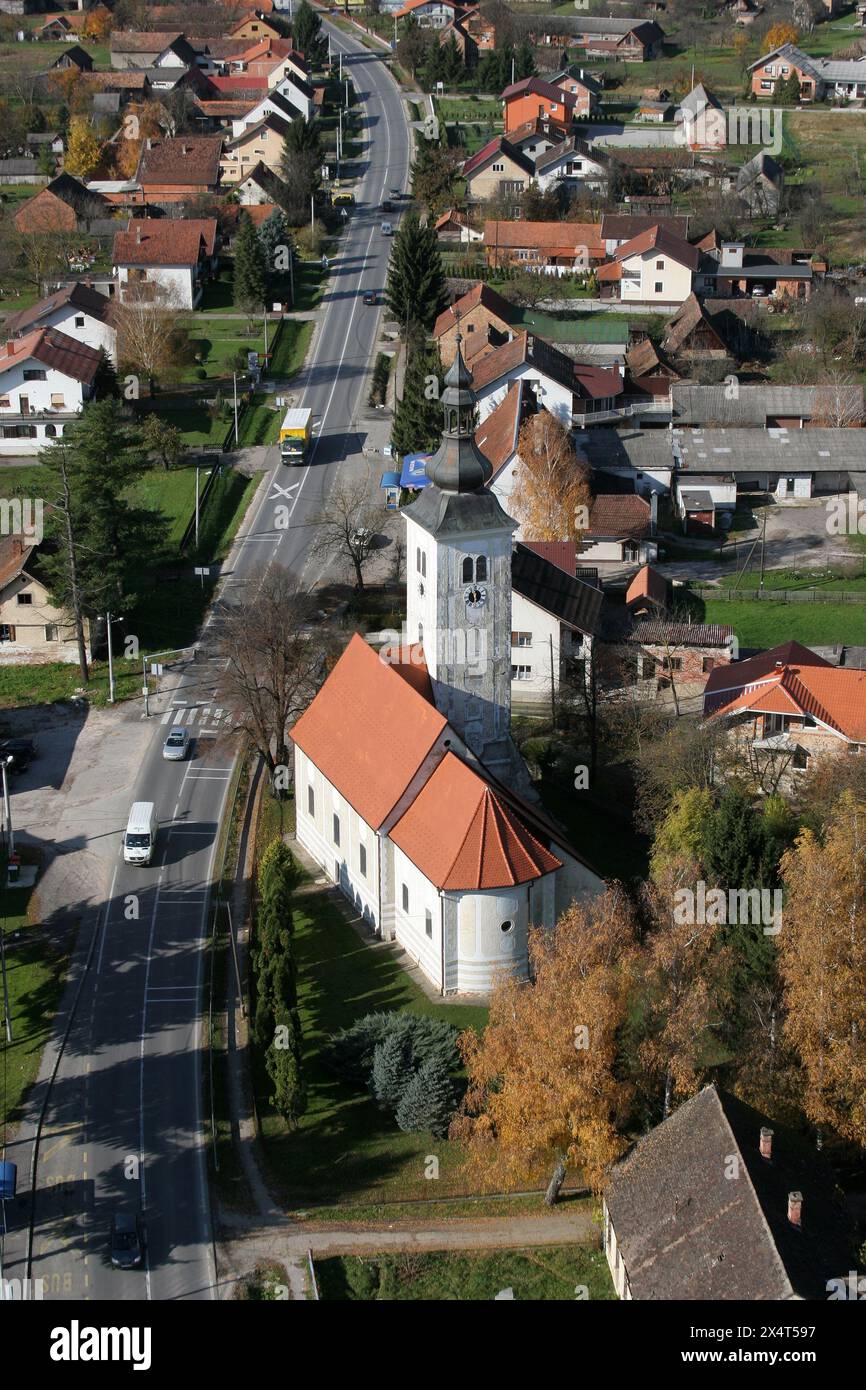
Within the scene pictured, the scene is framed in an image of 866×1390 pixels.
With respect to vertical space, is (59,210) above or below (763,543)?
above

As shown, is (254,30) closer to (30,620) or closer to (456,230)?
(456,230)

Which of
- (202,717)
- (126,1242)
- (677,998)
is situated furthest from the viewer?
(202,717)

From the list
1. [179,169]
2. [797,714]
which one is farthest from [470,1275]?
[179,169]

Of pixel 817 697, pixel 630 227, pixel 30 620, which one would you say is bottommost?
pixel 30 620

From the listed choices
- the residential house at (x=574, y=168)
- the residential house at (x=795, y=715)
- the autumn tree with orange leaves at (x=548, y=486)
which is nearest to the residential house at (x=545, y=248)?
the residential house at (x=574, y=168)

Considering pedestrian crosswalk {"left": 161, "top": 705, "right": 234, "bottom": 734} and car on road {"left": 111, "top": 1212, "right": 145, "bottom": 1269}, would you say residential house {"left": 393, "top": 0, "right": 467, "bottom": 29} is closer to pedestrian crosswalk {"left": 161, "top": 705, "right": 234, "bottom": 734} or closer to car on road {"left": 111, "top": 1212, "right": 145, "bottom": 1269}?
pedestrian crosswalk {"left": 161, "top": 705, "right": 234, "bottom": 734}

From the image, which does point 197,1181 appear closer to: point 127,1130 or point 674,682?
point 127,1130
